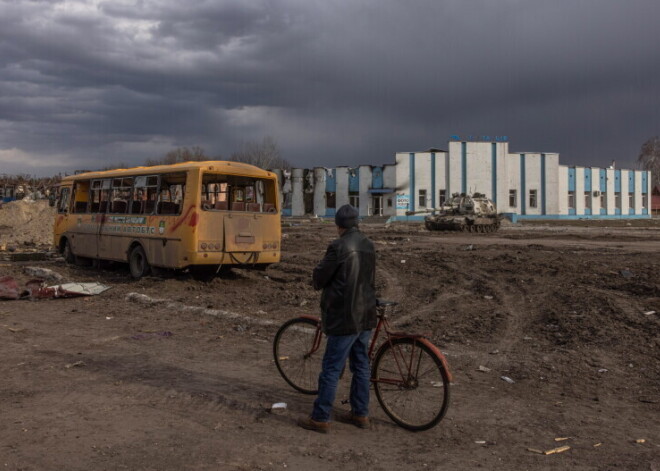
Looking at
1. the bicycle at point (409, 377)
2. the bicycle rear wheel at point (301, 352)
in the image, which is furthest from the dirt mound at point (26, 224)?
the bicycle at point (409, 377)

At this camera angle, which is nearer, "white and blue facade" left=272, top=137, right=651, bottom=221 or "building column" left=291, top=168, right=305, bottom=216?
"white and blue facade" left=272, top=137, right=651, bottom=221

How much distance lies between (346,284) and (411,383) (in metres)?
1.11

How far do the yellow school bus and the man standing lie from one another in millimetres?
8297

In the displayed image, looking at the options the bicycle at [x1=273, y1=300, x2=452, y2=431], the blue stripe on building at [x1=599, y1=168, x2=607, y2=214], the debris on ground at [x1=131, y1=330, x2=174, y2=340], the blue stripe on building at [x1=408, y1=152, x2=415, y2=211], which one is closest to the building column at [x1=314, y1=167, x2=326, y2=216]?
the blue stripe on building at [x1=408, y1=152, x2=415, y2=211]

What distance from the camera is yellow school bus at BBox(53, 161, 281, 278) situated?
13.0 metres

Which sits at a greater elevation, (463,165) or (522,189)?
(463,165)

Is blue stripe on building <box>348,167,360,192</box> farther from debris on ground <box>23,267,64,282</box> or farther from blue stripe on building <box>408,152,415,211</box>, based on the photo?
debris on ground <box>23,267,64,282</box>

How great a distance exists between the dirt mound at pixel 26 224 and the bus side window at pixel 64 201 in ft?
32.3

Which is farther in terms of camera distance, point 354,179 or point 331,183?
point 331,183

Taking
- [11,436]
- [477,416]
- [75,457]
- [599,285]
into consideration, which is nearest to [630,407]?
[477,416]

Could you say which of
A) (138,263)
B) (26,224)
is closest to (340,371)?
(138,263)

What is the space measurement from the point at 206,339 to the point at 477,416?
4618mm

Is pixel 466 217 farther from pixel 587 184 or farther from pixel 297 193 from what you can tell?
pixel 587 184

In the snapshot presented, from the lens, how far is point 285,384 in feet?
21.2
